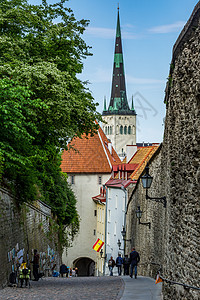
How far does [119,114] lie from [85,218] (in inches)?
3997

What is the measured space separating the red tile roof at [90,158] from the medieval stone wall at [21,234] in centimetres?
3078

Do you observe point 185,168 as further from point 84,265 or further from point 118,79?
point 118,79

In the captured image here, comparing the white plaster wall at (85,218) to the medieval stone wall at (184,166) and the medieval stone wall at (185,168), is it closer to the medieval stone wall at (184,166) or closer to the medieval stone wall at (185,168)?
the medieval stone wall at (184,166)

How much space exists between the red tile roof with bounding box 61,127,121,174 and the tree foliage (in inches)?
1366

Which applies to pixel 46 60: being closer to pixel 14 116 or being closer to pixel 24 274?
pixel 14 116

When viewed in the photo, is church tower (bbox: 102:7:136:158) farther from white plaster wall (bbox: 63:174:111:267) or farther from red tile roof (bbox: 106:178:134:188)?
red tile roof (bbox: 106:178:134:188)

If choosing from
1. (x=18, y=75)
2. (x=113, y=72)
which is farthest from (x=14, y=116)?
(x=113, y=72)

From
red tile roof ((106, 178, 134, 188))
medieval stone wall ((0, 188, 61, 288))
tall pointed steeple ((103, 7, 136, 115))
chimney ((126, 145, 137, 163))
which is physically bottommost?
medieval stone wall ((0, 188, 61, 288))

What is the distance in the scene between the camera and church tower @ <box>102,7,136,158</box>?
13462cm

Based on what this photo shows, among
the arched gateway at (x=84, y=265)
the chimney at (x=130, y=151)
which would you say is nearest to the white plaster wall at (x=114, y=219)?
the chimney at (x=130, y=151)

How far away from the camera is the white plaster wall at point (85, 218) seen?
6125 cm

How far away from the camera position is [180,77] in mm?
9938

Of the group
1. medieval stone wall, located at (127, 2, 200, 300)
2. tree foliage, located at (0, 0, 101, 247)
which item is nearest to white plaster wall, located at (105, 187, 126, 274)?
tree foliage, located at (0, 0, 101, 247)

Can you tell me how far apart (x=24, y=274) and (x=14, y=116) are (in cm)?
569
